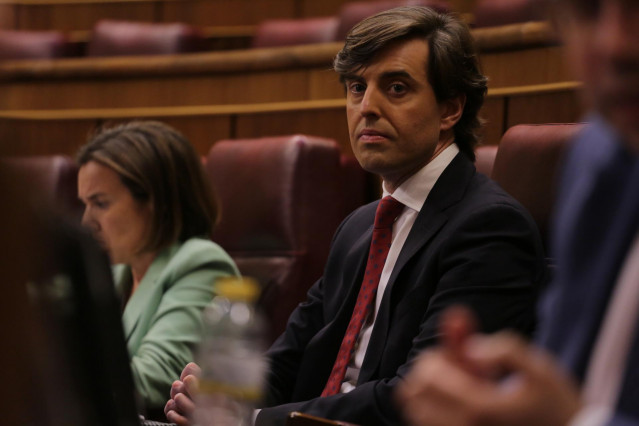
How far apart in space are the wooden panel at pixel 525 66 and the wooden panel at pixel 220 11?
3.42 feet

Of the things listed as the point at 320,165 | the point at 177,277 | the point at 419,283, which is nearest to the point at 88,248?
the point at 419,283

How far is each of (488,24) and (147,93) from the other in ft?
2.05

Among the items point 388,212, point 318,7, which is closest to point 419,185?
point 388,212

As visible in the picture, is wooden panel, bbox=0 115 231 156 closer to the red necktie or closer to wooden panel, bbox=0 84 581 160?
wooden panel, bbox=0 84 581 160

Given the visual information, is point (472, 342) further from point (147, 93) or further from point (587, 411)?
point (147, 93)

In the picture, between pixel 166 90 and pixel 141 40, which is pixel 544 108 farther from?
pixel 141 40

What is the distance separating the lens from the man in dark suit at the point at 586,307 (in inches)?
12.1

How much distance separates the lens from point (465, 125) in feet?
3.16

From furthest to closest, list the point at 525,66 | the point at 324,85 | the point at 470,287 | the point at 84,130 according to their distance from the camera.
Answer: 1. the point at 84,130
2. the point at 324,85
3. the point at 525,66
4. the point at 470,287

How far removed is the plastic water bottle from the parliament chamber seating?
0.75 meters

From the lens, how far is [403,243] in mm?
874

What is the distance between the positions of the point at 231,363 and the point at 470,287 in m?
0.38

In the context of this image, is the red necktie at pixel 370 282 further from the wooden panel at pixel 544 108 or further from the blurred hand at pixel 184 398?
the wooden panel at pixel 544 108

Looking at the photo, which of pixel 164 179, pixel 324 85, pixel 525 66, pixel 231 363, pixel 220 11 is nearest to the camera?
pixel 231 363
